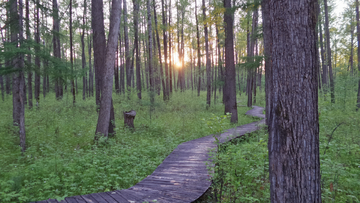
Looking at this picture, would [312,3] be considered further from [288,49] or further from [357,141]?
[357,141]

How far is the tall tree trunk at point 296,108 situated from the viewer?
2.16 m

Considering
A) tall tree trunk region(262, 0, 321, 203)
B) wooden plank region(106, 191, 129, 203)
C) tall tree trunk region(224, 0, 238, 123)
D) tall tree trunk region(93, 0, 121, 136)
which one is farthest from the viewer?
tall tree trunk region(224, 0, 238, 123)

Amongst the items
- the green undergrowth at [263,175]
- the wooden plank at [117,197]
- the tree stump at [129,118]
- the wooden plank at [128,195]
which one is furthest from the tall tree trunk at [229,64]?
the wooden plank at [117,197]

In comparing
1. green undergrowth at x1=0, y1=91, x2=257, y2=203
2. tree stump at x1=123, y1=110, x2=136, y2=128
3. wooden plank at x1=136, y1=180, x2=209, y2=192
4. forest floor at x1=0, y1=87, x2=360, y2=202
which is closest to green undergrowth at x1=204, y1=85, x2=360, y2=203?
forest floor at x1=0, y1=87, x2=360, y2=202

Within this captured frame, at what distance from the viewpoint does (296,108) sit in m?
2.19

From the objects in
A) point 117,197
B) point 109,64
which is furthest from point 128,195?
point 109,64

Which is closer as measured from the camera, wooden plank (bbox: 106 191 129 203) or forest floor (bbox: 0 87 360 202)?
wooden plank (bbox: 106 191 129 203)

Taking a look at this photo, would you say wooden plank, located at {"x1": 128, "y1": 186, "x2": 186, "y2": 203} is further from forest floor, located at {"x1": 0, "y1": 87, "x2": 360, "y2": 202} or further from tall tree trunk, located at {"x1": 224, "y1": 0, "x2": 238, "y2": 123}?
tall tree trunk, located at {"x1": 224, "y1": 0, "x2": 238, "y2": 123}

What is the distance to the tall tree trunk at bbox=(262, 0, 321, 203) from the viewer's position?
7.09 feet

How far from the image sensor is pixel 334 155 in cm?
571

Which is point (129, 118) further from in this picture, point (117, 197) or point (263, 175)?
point (263, 175)

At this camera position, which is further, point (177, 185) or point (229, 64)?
point (229, 64)

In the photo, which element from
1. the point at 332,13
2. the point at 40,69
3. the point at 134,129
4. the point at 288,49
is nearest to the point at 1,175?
the point at 40,69

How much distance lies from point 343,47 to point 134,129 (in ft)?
133
